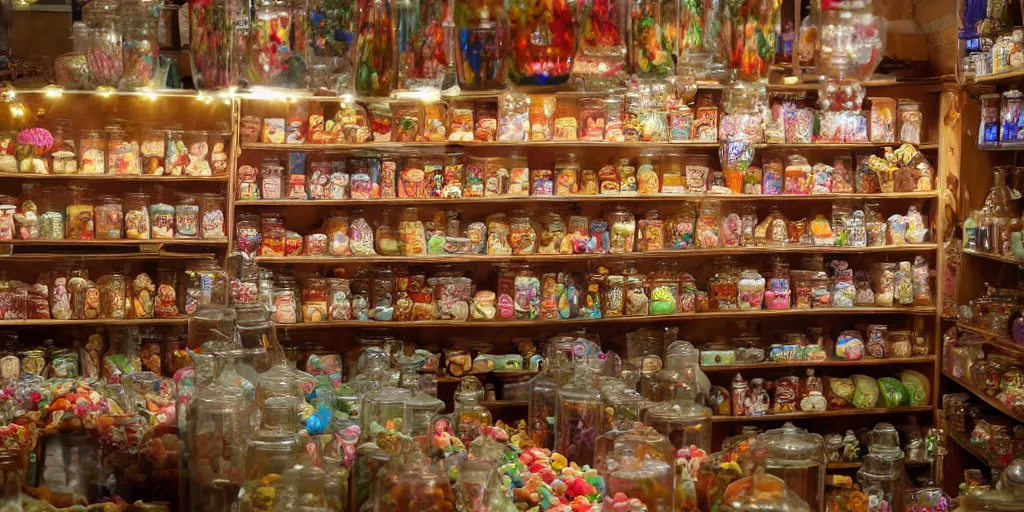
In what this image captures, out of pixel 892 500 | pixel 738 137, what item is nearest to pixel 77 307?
pixel 738 137

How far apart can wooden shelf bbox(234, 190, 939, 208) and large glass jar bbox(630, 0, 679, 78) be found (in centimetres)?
288

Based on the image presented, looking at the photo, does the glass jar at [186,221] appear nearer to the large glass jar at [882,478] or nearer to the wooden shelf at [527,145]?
the wooden shelf at [527,145]

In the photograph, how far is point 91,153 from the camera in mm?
5625

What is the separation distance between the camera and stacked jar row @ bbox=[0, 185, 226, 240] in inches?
221

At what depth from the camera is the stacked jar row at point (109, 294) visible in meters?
5.61

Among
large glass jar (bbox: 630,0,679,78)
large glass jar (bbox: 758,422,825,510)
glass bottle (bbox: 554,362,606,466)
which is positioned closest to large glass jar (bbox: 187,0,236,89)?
large glass jar (bbox: 630,0,679,78)

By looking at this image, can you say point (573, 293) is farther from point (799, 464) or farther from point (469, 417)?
point (799, 464)

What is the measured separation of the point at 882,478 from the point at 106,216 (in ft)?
12.6

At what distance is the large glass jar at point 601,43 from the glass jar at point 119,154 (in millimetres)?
3384

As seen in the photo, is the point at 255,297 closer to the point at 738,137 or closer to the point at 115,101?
the point at 115,101

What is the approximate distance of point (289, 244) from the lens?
19.2 feet

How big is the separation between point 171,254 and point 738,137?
2.97 m

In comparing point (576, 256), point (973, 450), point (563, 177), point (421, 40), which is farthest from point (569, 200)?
point (421, 40)

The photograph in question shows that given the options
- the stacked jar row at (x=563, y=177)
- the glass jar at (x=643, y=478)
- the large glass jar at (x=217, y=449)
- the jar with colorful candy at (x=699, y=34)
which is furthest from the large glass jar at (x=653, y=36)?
the stacked jar row at (x=563, y=177)
